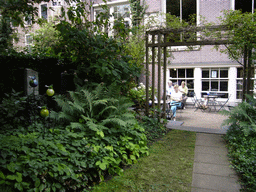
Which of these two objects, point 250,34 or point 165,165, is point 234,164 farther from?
point 250,34

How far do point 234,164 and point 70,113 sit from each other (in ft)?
10.2

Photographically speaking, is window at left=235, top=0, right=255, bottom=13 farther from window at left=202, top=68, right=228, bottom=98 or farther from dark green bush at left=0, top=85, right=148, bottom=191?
dark green bush at left=0, top=85, right=148, bottom=191

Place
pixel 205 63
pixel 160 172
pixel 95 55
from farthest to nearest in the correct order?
1. pixel 205 63
2. pixel 95 55
3. pixel 160 172

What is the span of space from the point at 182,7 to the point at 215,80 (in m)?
5.36

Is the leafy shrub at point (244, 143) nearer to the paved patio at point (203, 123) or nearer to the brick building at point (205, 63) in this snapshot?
the paved patio at point (203, 123)

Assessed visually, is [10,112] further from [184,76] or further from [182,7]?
[182,7]

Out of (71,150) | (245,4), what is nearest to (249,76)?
(71,150)

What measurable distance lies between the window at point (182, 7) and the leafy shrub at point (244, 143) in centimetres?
1020

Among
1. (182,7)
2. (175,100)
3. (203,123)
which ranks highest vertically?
(182,7)

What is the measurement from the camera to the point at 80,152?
9.95 ft

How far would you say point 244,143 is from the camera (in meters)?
4.40

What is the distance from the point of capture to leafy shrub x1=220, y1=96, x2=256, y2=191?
3251 millimetres

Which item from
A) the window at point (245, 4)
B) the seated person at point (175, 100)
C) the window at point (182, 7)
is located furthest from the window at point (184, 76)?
the seated person at point (175, 100)

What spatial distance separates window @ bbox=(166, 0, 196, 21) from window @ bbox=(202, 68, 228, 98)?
12.9ft
